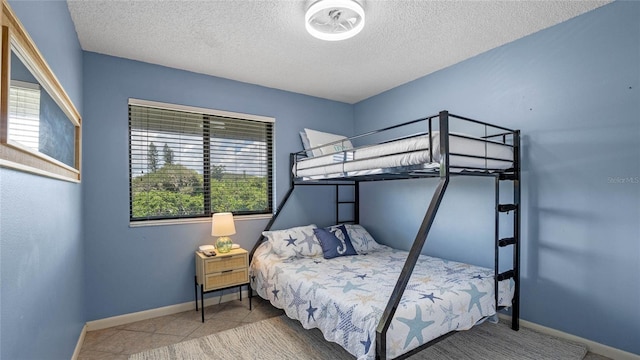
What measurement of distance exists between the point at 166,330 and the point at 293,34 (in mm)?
2830

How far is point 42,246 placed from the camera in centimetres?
147

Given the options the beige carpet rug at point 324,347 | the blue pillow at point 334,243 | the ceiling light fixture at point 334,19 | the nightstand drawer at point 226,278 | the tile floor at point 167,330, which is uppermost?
the ceiling light fixture at point 334,19

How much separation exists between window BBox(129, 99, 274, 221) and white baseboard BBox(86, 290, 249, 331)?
0.91m

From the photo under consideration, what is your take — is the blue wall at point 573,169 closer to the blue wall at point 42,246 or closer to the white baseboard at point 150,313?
the white baseboard at point 150,313

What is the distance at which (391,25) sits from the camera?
237 centimetres

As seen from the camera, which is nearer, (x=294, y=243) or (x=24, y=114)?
(x=24, y=114)

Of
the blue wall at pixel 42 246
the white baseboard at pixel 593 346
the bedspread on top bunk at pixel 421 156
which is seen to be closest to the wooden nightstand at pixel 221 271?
the blue wall at pixel 42 246

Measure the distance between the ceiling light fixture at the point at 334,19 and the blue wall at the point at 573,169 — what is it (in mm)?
1519

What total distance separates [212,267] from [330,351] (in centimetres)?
138

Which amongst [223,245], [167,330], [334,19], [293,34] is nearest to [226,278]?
[223,245]

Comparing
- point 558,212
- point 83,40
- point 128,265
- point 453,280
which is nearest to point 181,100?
point 83,40

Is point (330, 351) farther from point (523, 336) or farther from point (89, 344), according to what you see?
point (89, 344)

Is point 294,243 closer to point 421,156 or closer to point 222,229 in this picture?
point 222,229

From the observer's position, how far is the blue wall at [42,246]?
3.60ft
